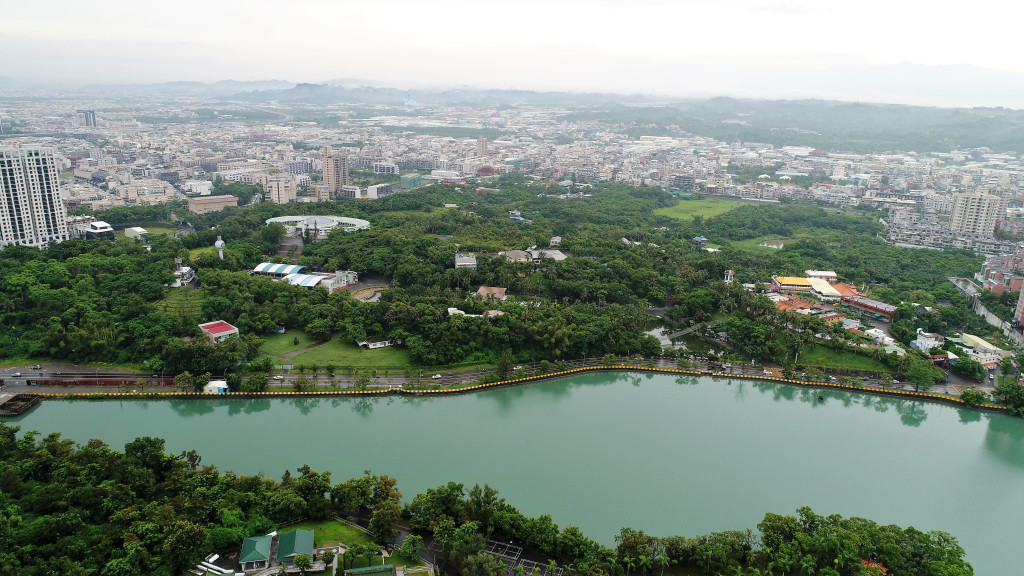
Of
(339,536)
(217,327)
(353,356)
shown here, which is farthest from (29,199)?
(339,536)

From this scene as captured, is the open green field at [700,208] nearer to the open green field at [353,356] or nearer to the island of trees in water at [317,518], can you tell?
the open green field at [353,356]

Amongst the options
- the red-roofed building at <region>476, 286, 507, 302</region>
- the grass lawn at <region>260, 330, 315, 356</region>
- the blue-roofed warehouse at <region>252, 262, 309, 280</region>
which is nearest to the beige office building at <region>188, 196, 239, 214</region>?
the blue-roofed warehouse at <region>252, 262, 309, 280</region>

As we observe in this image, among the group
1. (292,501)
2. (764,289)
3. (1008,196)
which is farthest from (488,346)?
(1008,196)

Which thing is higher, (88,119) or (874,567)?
(88,119)

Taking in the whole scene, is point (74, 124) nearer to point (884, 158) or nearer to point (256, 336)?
point (256, 336)

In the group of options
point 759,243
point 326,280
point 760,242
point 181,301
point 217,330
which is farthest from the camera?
point 760,242

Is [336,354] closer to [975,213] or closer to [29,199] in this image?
[29,199]

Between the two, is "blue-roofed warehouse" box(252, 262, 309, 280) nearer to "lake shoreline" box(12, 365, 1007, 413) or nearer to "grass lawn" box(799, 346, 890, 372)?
"lake shoreline" box(12, 365, 1007, 413)
